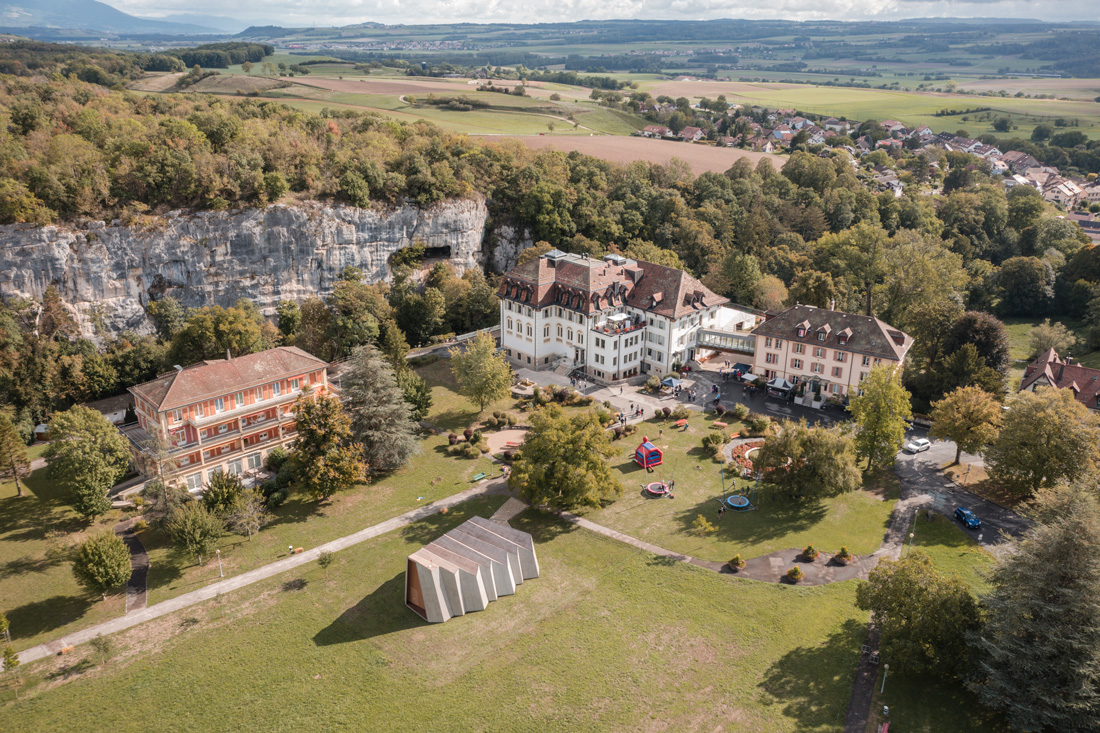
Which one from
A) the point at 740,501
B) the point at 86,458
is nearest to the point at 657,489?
the point at 740,501

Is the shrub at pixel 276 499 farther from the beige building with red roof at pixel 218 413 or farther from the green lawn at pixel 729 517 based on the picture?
the green lawn at pixel 729 517

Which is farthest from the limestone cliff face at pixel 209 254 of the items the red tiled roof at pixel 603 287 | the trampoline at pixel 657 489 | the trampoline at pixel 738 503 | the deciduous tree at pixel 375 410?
the trampoline at pixel 738 503

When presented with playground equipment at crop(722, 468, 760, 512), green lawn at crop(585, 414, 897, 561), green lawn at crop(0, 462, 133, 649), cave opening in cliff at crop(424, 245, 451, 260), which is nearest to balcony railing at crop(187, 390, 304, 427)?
green lawn at crop(0, 462, 133, 649)

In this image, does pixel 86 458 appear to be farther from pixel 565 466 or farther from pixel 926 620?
pixel 926 620

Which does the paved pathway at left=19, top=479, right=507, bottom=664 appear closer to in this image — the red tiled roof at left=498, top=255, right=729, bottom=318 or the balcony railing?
the balcony railing

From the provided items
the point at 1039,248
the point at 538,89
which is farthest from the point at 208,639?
the point at 538,89

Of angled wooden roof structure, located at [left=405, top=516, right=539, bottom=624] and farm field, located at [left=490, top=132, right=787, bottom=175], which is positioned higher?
farm field, located at [left=490, top=132, right=787, bottom=175]
